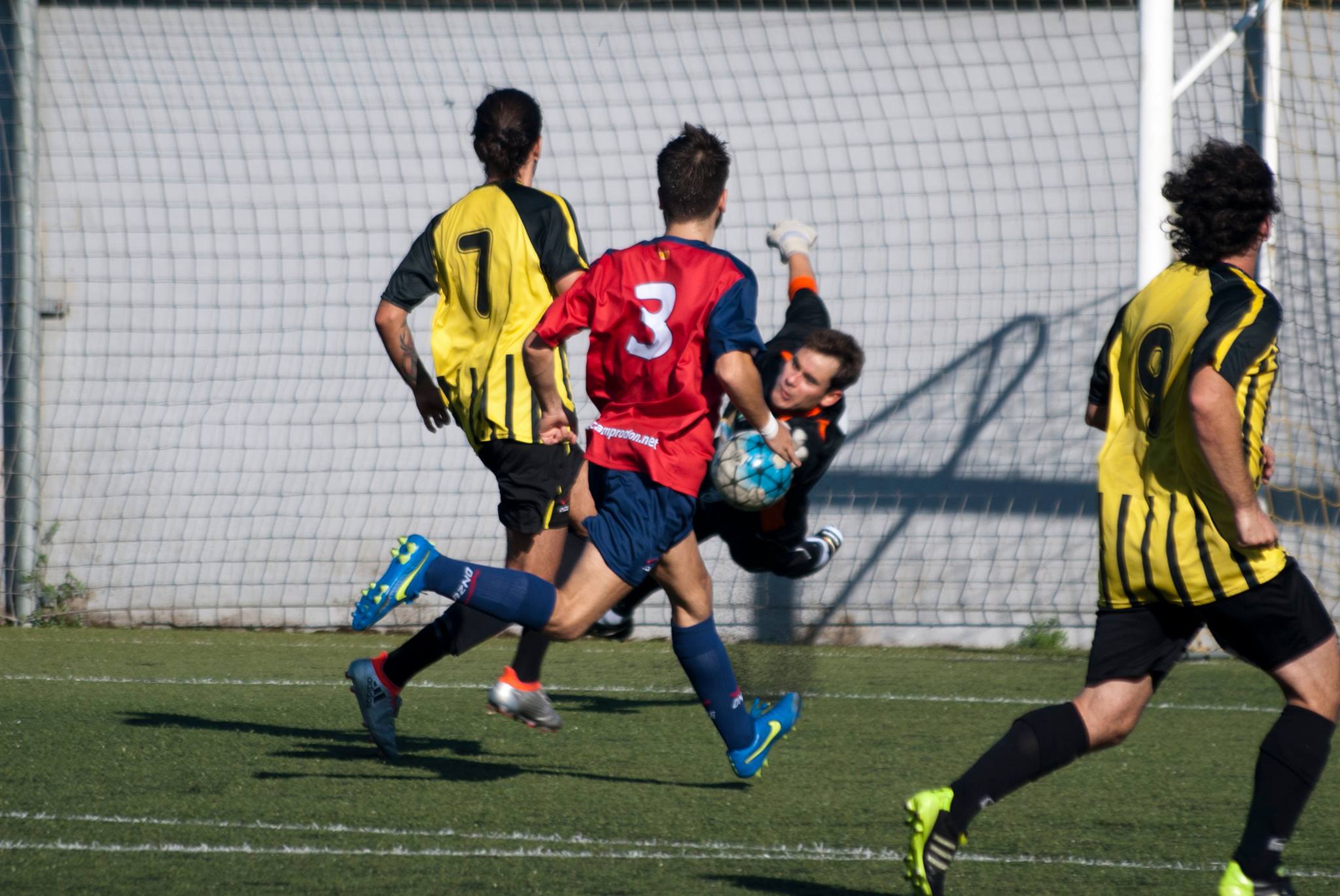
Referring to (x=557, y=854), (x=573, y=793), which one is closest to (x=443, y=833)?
(x=557, y=854)

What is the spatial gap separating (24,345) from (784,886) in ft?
22.0

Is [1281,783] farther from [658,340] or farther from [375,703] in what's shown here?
[375,703]

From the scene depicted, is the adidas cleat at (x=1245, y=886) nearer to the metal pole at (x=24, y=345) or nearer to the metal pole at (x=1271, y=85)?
the metal pole at (x=1271, y=85)

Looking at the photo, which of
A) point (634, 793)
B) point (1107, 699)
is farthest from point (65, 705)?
point (1107, 699)

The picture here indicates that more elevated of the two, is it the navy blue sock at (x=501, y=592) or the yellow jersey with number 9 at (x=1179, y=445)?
the yellow jersey with number 9 at (x=1179, y=445)

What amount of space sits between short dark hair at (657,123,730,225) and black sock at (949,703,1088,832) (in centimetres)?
164

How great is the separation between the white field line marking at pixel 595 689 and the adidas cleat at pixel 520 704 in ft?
6.07

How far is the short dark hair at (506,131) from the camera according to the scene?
452 cm

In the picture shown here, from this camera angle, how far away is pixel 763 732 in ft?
13.3

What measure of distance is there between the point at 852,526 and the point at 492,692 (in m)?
4.59

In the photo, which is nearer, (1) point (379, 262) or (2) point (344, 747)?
(2) point (344, 747)

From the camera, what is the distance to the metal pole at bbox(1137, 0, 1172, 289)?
6504mm

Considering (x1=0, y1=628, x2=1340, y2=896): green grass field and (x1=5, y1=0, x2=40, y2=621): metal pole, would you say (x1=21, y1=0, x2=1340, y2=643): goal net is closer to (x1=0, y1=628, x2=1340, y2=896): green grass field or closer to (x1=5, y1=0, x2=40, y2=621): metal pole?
(x1=5, y1=0, x2=40, y2=621): metal pole

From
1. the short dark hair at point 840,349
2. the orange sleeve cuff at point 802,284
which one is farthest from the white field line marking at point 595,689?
the orange sleeve cuff at point 802,284
